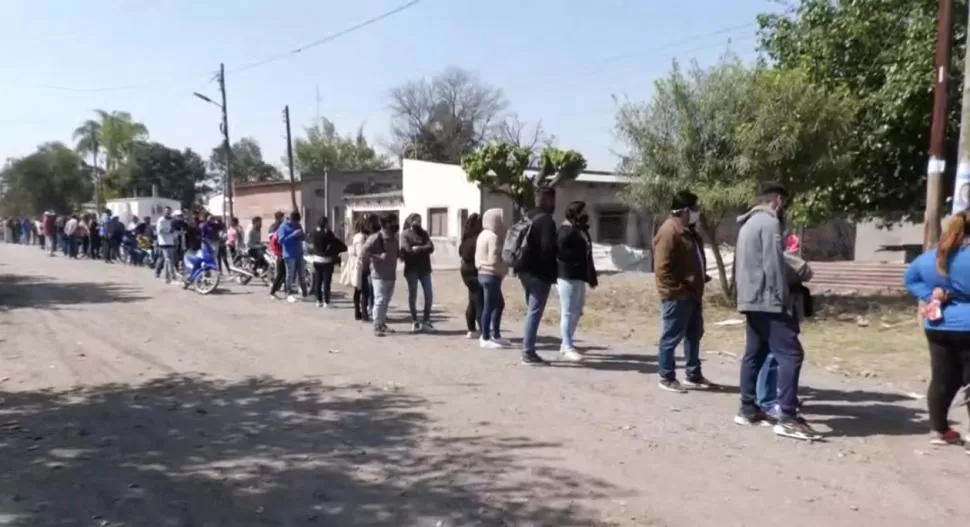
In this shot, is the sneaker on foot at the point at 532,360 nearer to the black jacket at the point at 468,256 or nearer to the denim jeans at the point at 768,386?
the black jacket at the point at 468,256

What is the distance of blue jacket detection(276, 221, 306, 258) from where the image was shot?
16.0m

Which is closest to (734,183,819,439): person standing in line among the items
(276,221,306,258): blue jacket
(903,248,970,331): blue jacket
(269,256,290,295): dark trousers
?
(903,248,970,331): blue jacket

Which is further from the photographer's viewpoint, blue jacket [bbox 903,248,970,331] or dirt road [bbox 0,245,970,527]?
blue jacket [bbox 903,248,970,331]

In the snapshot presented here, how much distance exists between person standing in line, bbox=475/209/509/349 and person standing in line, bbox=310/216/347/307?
16.5 feet

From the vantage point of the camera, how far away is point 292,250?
641 inches

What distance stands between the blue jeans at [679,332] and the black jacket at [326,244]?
8183 mm

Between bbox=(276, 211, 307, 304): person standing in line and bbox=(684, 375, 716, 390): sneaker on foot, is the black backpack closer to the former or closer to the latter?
bbox=(684, 375, 716, 390): sneaker on foot

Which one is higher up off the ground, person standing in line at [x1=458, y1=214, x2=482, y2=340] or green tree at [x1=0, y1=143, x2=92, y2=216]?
green tree at [x1=0, y1=143, x2=92, y2=216]

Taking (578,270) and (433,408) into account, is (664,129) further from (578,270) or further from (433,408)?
(433,408)

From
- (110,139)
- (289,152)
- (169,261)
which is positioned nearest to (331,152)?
(110,139)

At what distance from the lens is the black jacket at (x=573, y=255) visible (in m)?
9.32

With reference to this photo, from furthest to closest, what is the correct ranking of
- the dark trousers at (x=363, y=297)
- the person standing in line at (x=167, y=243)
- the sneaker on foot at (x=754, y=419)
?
the person standing in line at (x=167, y=243) → the dark trousers at (x=363, y=297) → the sneaker on foot at (x=754, y=419)

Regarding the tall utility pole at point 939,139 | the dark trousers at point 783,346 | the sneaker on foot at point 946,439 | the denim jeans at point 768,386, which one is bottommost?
the sneaker on foot at point 946,439

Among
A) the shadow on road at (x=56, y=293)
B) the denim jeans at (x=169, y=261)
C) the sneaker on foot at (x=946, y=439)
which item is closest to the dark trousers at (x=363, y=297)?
the shadow on road at (x=56, y=293)
